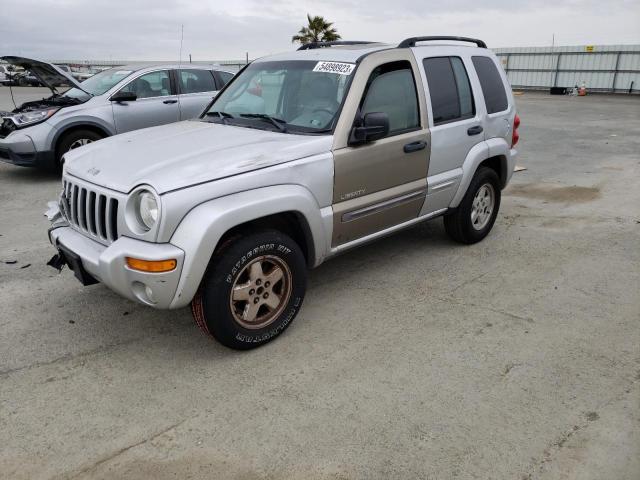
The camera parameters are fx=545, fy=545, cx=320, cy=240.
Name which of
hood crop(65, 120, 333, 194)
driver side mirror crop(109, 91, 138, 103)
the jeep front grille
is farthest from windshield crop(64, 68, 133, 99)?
the jeep front grille

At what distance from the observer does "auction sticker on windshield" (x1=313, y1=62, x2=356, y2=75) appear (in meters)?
3.97

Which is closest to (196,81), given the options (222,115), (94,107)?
(94,107)

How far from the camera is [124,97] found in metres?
8.08

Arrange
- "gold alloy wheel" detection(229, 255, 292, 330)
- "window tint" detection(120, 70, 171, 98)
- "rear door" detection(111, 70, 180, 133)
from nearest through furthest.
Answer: "gold alloy wheel" detection(229, 255, 292, 330), "rear door" detection(111, 70, 180, 133), "window tint" detection(120, 70, 171, 98)

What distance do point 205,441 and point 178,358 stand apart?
2.74 ft

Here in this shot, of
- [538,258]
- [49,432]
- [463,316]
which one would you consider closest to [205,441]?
[49,432]

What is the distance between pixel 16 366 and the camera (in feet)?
10.8

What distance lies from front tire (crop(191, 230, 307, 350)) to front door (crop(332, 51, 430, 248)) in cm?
52

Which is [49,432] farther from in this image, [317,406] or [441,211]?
[441,211]

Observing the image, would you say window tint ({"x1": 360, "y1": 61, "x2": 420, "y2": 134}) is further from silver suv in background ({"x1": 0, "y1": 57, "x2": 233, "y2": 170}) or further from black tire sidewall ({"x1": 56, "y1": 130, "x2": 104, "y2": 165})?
black tire sidewall ({"x1": 56, "y1": 130, "x2": 104, "y2": 165})

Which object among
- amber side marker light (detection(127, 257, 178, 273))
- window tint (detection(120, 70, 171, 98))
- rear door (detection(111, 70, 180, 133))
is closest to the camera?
amber side marker light (detection(127, 257, 178, 273))

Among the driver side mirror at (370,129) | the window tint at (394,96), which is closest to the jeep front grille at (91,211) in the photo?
the driver side mirror at (370,129)

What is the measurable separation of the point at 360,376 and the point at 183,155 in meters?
1.71

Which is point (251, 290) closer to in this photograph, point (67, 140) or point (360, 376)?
point (360, 376)
